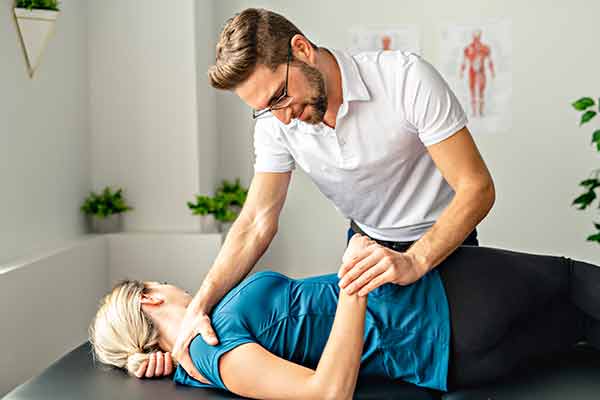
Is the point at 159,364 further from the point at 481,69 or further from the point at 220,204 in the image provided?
the point at 481,69

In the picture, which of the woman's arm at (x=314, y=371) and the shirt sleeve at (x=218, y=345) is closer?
the woman's arm at (x=314, y=371)

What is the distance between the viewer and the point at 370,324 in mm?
1832

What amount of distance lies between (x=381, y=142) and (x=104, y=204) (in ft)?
6.78

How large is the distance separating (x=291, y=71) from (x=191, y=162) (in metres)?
2.06

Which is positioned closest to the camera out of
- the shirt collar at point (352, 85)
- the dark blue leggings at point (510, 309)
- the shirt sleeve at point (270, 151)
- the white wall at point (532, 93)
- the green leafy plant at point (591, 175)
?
the dark blue leggings at point (510, 309)

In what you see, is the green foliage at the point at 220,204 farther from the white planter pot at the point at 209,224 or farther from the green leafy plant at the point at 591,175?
the green leafy plant at the point at 591,175

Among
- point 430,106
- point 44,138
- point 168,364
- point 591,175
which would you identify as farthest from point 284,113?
point 591,175

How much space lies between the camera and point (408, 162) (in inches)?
80.9

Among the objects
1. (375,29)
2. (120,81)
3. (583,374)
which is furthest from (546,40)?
(583,374)

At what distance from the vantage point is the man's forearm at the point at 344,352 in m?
1.57

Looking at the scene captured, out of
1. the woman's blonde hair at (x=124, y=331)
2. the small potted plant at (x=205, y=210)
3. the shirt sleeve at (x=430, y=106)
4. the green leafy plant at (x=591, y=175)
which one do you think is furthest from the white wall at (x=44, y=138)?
the green leafy plant at (x=591, y=175)

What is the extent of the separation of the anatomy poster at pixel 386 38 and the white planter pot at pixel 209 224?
112 centimetres

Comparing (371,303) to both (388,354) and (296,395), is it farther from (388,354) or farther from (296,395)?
(296,395)

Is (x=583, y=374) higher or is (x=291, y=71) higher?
(x=291, y=71)
